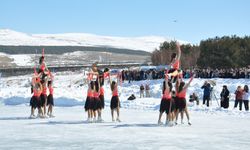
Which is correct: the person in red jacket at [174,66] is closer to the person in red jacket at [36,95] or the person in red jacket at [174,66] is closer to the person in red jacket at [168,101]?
the person in red jacket at [168,101]

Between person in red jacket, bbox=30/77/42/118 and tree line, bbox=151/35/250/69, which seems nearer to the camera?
person in red jacket, bbox=30/77/42/118

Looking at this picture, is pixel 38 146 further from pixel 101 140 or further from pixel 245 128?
pixel 245 128

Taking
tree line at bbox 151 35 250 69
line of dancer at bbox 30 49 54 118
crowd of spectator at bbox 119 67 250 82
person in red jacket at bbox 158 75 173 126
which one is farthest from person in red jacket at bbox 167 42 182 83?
tree line at bbox 151 35 250 69

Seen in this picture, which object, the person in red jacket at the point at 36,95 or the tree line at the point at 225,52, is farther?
the tree line at the point at 225,52

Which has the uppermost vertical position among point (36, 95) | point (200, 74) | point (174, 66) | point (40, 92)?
point (200, 74)

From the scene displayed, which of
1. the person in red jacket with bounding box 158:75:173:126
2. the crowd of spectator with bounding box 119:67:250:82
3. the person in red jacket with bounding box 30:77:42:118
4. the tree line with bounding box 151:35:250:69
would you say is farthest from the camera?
the tree line with bounding box 151:35:250:69

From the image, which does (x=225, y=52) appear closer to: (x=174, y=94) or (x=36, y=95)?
(x=36, y=95)

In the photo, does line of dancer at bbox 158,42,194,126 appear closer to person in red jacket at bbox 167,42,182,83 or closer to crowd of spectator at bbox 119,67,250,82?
person in red jacket at bbox 167,42,182,83

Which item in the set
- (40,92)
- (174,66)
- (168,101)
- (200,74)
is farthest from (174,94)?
(200,74)

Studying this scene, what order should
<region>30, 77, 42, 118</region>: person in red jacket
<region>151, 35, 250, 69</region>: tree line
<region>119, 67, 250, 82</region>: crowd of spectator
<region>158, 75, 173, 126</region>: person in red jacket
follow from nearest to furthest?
<region>158, 75, 173, 126</region>: person in red jacket, <region>30, 77, 42, 118</region>: person in red jacket, <region>119, 67, 250, 82</region>: crowd of spectator, <region>151, 35, 250, 69</region>: tree line

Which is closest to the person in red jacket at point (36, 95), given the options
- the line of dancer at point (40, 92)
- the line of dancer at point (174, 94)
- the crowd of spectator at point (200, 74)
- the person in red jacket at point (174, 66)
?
the line of dancer at point (40, 92)

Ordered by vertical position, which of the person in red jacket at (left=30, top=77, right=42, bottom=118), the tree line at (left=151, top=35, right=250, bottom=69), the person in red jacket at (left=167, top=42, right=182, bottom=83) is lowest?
the person in red jacket at (left=30, top=77, right=42, bottom=118)

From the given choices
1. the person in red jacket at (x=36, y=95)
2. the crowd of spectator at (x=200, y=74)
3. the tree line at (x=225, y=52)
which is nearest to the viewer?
the person in red jacket at (x=36, y=95)

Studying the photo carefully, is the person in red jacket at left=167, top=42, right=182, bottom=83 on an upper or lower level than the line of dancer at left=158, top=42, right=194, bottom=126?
upper
